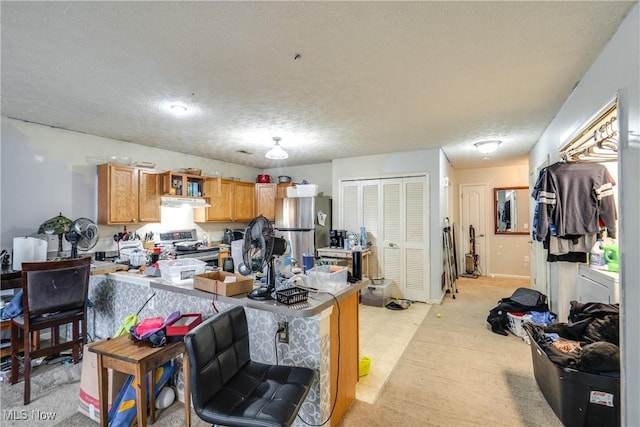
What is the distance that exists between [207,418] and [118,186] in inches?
142

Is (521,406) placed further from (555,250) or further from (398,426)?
(555,250)

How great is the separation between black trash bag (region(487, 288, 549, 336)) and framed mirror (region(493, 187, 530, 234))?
325 cm

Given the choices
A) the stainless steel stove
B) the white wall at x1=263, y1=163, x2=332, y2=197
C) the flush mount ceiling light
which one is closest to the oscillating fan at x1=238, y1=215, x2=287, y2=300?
the stainless steel stove

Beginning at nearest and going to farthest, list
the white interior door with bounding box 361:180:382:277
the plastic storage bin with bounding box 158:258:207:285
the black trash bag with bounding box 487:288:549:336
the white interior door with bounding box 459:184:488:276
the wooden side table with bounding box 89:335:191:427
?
the wooden side table with bounding box 89:335:191:427 < the plastic storage bin with bounding box 158:258:207:285 < the black trash bag with bounding box 487:288:549:336 < the white interior door with bounding box 361:180:382:277 < the white interior door with bounding box 459:184:488:276

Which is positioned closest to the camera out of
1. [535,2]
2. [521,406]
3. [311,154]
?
[535,2]

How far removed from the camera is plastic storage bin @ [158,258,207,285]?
7.53 feet

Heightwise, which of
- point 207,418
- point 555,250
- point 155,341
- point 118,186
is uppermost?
point 118,186

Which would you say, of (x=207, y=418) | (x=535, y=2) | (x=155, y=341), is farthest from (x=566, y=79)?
(x=155, y=341)

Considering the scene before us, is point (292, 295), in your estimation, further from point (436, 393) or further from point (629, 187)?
point (629, 187)

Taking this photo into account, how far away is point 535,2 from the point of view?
4.80 feet

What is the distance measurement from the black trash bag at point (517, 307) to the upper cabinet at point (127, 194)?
15.6 ft

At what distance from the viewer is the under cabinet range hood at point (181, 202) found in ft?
14.6

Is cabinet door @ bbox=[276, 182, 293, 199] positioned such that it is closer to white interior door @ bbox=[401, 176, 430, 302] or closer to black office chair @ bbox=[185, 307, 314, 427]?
white interior door @ bbox=[401, 176, 430, 302]

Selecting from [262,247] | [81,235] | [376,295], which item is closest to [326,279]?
[262,247]
